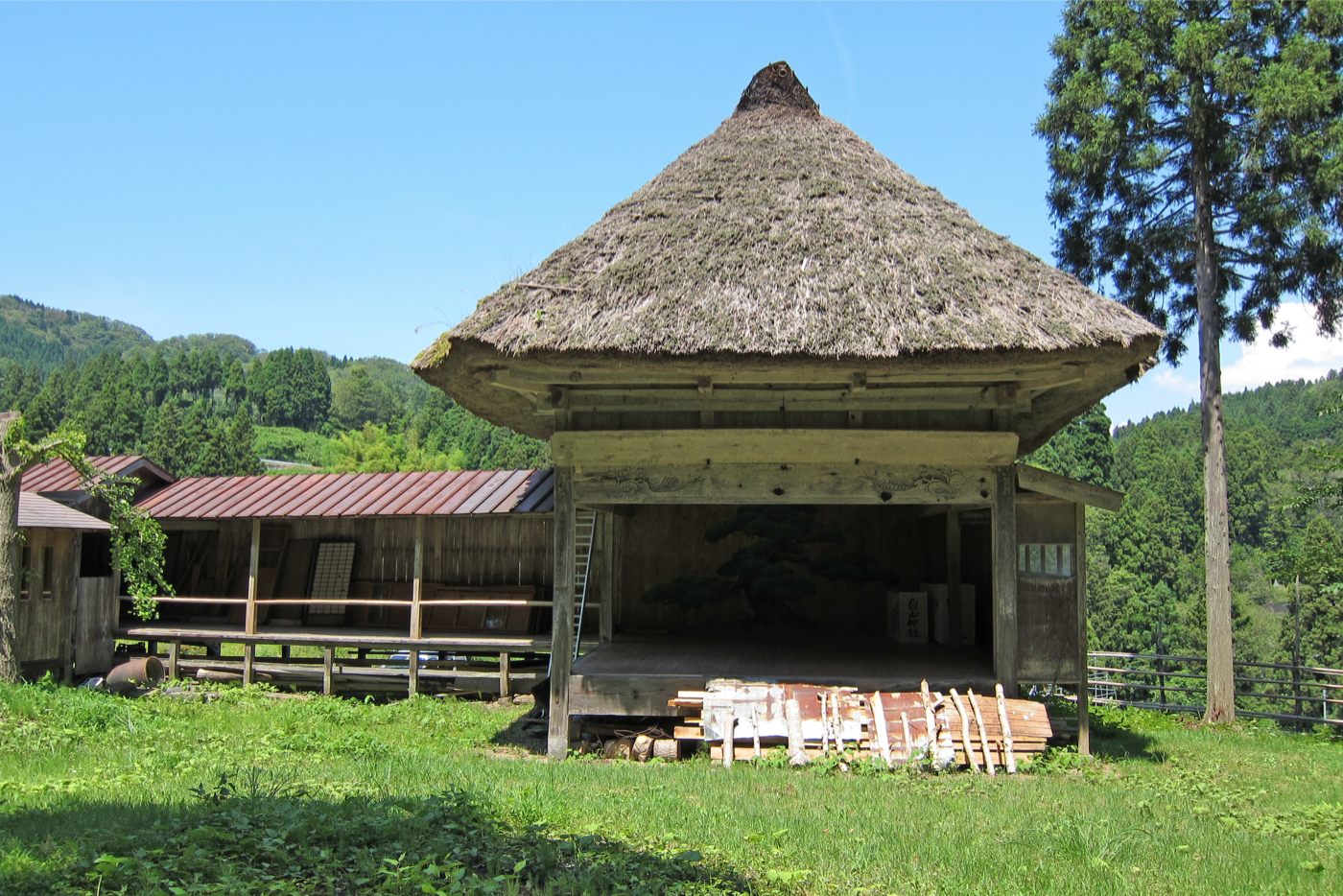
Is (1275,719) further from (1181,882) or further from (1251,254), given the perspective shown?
(1181,882)

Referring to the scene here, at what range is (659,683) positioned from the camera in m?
10.6

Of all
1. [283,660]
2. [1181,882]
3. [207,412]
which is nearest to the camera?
[1181,882]

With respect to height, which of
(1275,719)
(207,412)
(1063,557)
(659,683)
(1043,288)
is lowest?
(1275,719)

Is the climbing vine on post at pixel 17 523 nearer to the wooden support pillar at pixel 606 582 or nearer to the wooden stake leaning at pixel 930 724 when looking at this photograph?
Answer: the wooden support pillar at pixel 606 582

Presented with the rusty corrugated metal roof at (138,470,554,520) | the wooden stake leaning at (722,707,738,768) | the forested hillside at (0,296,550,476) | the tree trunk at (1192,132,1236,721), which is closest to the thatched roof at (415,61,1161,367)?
the wooden stake leaning at (722,707,738,768)

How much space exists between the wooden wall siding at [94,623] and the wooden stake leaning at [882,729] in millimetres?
12315

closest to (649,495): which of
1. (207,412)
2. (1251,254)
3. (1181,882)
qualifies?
(1181,882)

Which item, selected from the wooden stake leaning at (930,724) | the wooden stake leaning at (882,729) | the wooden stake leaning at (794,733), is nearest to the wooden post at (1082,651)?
the wooden stake leaning at (930,724)

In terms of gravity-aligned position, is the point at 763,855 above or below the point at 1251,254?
below

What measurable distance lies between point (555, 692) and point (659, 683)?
1.05 m

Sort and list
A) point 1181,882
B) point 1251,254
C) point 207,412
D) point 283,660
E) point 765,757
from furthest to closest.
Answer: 1. point 207,412
2. point 283,660
3. point 1251,254
4. point 765,757
5. point 1181,882

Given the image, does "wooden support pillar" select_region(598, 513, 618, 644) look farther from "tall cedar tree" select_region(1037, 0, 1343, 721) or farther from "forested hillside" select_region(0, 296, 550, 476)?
"forested hillside" select_region(0, 296, 550, 476)

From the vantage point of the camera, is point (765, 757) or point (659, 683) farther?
point (659, 683)

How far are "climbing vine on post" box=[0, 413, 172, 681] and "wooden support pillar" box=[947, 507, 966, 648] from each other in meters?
10.8
